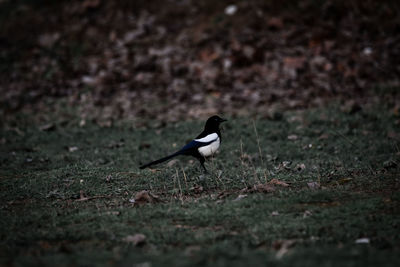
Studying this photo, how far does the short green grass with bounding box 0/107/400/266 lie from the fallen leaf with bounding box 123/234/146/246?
38 millimetres

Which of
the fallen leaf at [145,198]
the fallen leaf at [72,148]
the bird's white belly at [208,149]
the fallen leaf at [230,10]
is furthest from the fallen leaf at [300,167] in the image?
the fallen leaf at [230,10]

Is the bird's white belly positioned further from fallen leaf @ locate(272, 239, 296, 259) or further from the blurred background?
the blurred background

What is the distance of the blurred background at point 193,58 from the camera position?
441 inches

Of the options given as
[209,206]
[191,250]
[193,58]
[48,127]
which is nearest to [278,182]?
[209,206]

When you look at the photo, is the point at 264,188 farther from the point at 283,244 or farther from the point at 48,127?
the point at 48,127

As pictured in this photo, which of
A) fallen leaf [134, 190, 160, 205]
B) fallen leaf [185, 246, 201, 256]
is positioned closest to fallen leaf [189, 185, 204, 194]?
fallen leaf [134, 190, 160, 205]

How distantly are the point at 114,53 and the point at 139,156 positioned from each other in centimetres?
708

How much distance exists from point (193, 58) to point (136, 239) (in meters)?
9.93

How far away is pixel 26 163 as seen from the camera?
7094 millimetres

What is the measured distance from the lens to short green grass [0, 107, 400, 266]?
128 inches

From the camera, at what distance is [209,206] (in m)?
4.45

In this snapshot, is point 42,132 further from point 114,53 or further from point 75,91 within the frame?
point 114,53

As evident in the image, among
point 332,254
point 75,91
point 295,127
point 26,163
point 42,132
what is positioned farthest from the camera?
point 75,91

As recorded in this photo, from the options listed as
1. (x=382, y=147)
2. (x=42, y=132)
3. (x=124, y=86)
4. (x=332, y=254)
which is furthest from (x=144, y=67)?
(x=332, y=254)
